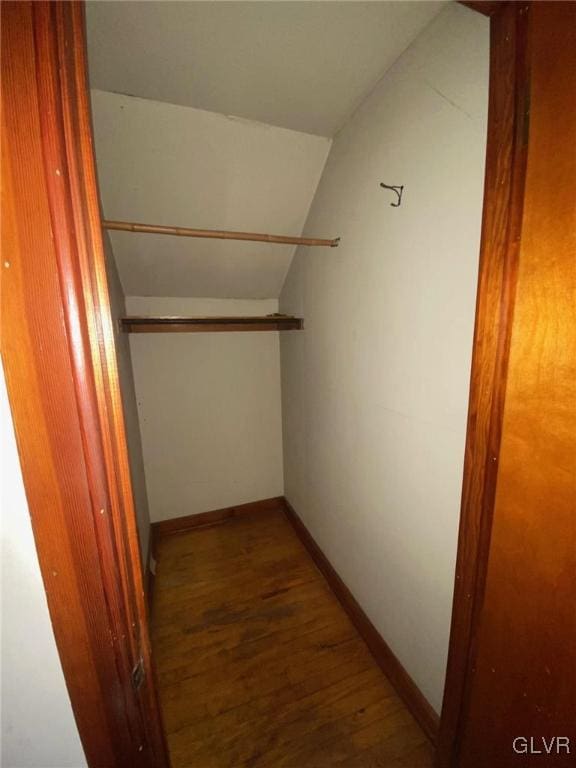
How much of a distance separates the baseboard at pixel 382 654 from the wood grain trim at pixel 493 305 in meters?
0.41

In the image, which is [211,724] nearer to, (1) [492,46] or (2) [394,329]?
(2) [394,329]

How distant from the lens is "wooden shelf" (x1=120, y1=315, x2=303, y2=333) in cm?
168

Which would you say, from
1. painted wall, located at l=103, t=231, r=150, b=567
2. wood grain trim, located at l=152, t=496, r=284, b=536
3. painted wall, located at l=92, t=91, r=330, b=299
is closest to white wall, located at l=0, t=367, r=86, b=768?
painted wall, located at l=103, t=231, r=150, b=567

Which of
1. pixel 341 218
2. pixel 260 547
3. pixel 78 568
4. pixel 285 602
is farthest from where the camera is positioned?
pixel 260 547

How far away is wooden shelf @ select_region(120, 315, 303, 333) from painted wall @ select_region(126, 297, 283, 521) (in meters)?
0.34

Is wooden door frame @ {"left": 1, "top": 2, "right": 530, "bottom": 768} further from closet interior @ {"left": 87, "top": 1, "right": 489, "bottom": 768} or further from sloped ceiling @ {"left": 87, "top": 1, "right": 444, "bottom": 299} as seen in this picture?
sloped ceiling @ {"left": 87, "top": 1, "right": 444, "bottom": 299}

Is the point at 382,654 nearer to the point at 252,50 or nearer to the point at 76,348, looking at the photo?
the point at 76,348

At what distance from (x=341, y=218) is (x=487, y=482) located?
1221 millimetres

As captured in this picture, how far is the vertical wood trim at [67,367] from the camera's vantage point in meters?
0.36

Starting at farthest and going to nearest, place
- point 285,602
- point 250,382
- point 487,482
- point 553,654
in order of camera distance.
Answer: point 250,382, point 285,602, point 487,482, point 553,654

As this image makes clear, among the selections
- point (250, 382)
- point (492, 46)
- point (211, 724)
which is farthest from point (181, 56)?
point (211, 724)

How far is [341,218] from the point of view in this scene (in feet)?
4.42

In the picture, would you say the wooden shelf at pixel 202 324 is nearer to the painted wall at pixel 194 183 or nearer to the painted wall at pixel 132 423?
the painted wall at pixel 132 423

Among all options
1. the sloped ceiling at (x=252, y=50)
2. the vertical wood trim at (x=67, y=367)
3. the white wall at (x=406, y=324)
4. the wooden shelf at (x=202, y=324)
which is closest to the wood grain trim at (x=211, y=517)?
the white wall at (x=406, y=324)
